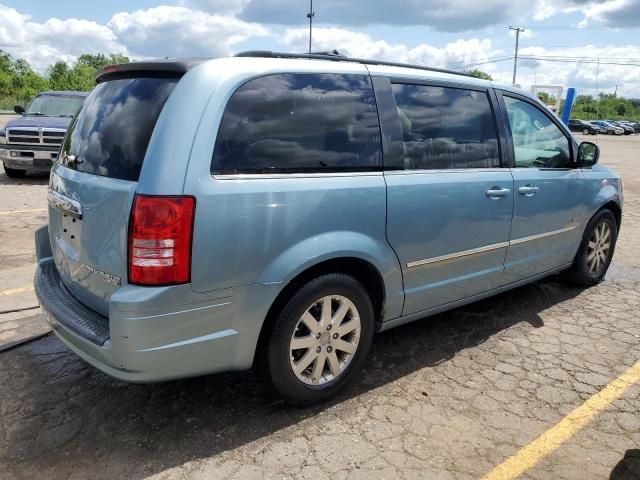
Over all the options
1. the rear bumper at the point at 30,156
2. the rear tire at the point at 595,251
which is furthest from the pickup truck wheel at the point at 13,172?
the rear tire at the point at 595,251

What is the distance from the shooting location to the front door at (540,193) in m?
4.04

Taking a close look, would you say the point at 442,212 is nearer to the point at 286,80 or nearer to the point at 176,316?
the point at 286,80

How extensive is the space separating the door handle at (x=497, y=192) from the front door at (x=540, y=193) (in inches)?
6.2

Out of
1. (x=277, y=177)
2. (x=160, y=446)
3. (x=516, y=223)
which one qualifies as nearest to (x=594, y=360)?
(x=516, y=223)

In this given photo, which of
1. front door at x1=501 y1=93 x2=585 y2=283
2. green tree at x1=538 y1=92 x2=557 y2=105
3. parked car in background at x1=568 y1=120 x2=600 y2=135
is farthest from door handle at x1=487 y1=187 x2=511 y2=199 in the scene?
parked car in background at x1=568 y1=120 x2=600 y2=135

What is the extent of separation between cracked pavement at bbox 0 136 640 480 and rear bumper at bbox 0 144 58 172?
25.7 feet

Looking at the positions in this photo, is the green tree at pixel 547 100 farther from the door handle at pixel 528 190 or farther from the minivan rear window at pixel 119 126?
the minivan rear window at pixel 119 126

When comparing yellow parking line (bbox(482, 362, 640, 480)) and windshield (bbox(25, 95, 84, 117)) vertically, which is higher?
windshield (bbox(25, 95, 84, 117))

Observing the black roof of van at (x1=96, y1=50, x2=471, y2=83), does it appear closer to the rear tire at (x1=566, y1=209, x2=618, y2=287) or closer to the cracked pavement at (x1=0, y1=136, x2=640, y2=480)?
the cracked pavement at (x1=0, y1=136, x2=640, y2=480)

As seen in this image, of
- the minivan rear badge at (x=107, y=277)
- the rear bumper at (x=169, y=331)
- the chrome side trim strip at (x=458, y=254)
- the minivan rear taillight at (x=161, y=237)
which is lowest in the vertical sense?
the rear bumper at (x=169, y=331)

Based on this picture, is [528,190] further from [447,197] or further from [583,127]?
[583,127]

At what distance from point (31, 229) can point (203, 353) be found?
5.71m

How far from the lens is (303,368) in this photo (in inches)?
116

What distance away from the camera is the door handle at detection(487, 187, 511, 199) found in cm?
371
